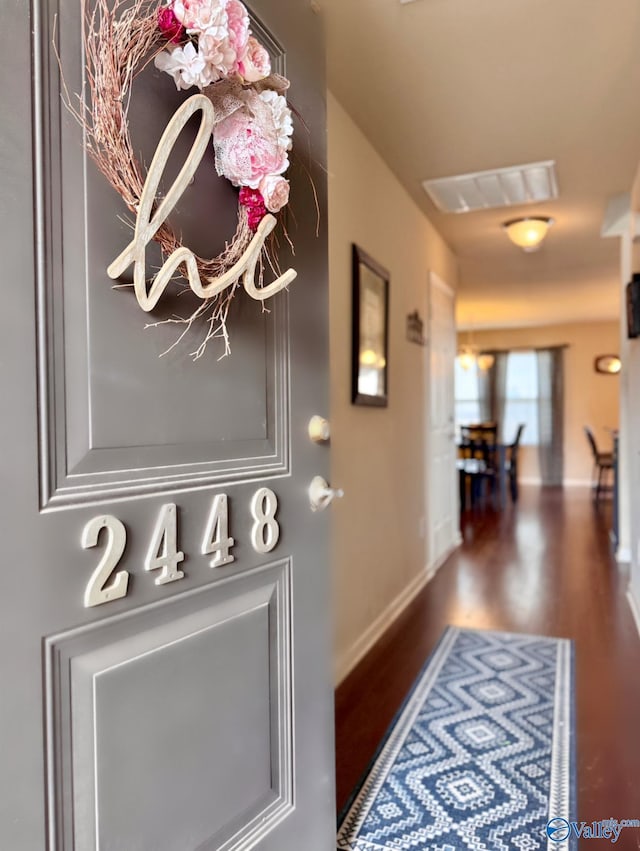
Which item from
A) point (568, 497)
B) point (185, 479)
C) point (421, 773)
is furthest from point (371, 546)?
point (568, 497)

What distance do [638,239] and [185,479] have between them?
293 centimetres

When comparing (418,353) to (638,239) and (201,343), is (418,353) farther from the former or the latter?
(201,343)

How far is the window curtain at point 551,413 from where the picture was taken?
892 centimetres

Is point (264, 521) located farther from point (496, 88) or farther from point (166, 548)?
point (496, 88)

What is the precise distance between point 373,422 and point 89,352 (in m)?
2.16

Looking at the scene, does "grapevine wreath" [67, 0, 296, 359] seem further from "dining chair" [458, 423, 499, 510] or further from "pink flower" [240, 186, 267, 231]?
"dining chair" [458, 423, 499, 510]

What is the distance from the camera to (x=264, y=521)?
1.03 metres

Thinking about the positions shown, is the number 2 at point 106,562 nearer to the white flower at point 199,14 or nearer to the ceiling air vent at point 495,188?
the white flower at point 199,14

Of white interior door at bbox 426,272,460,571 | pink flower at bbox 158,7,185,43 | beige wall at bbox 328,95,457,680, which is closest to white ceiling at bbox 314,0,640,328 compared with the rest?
beige wall at bbox 328,95,457,680

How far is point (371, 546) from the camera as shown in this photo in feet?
9.11

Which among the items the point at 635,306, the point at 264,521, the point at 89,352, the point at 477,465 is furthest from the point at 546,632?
the point at 477,465

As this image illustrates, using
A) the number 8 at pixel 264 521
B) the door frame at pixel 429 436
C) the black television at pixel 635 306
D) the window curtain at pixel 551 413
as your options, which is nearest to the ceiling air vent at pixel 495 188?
the door frame at pixel 429 436

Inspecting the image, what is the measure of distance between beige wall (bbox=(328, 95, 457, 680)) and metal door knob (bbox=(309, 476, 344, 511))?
1.11 meters

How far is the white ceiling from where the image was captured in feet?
6.09
